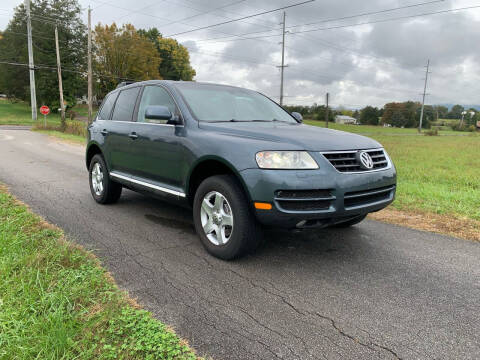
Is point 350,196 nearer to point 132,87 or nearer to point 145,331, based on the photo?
point 145,331

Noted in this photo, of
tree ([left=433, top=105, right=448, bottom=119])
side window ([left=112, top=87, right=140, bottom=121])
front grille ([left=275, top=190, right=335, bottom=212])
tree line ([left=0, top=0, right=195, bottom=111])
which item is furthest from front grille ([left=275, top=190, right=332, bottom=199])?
tree ([left=433, top=105, right=448, bottom=119])

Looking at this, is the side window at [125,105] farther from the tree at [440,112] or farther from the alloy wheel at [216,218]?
the tree at [440,112]

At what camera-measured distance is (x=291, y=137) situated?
3.32 metres

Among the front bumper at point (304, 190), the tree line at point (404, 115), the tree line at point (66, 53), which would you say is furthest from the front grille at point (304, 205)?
the tree line at point (404, 115)

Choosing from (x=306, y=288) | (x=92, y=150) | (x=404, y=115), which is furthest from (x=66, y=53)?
(x=404, y=115)

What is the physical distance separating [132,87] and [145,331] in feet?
12.4

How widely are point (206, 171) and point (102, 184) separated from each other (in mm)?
2511

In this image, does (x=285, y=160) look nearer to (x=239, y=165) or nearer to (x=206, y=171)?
(x=239, y=165)

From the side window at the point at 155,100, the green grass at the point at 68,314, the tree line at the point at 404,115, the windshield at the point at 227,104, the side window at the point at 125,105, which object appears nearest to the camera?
the green grass at the point at 68,314

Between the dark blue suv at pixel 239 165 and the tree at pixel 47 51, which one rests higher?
the tree at pixel 47 51

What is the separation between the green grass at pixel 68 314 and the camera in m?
2.08

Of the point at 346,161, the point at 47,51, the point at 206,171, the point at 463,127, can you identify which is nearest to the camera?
the point at 346,161

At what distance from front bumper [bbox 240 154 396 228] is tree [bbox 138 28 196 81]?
70255 mm

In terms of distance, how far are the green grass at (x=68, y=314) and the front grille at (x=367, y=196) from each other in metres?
1.83
